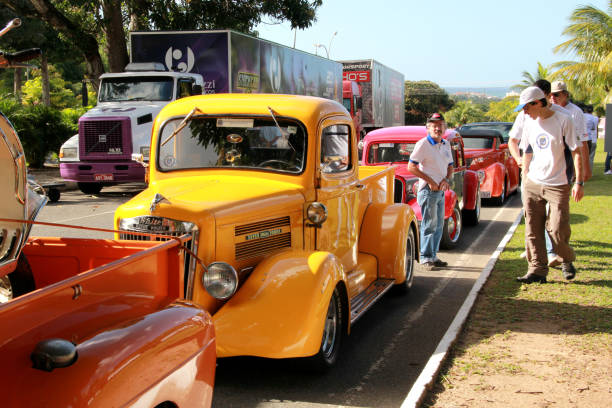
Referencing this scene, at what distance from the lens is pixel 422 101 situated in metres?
107

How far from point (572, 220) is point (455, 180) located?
3067 millimetres

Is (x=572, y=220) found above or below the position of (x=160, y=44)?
below

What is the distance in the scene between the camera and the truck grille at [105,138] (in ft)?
52.7

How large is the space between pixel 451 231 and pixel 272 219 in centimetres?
536

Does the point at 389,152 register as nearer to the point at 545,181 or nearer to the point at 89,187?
the point at 545,181

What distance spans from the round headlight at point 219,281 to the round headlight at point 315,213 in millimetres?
1202

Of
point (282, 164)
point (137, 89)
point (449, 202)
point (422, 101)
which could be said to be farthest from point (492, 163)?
Answer: point (422, 101)

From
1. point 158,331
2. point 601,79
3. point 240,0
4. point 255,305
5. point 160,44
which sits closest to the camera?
point 158,331

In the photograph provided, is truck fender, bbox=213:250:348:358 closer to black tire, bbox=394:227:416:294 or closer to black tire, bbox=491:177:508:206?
black tire, bbox=394:227:416:294

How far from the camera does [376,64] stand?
34.7 m

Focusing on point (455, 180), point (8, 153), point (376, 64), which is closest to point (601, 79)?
point (376, 64)

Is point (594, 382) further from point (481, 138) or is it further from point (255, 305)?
point (481, 138)

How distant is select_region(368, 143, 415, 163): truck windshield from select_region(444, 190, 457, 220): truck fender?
1075 mm

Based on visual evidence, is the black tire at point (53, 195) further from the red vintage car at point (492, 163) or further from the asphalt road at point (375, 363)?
the asphalt road at point (375, 363)
